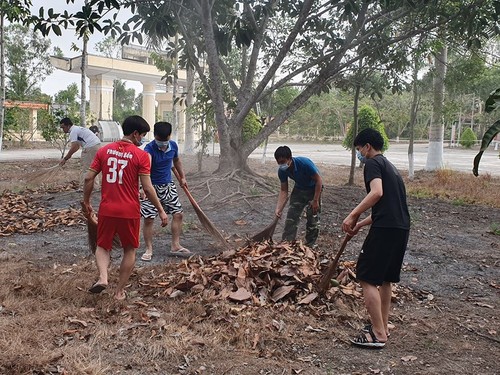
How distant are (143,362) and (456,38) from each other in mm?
10260

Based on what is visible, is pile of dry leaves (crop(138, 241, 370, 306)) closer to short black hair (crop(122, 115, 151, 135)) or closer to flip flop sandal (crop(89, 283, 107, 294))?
flip flop sandal (crop(89, 283, 107, 294))

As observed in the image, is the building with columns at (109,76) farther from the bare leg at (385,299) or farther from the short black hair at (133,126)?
the bare leg at (385,299)

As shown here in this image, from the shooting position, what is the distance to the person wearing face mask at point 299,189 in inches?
216

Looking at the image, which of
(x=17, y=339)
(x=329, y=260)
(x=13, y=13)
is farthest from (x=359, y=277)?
(x=13, y=13)

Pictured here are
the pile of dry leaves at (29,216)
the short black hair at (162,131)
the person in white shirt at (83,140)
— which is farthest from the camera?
the person in white shirt at (83,140)

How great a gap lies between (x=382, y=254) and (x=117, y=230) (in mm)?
2126

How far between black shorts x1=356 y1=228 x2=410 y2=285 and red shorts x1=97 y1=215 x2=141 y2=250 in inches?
73.5

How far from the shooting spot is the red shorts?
13.8ft

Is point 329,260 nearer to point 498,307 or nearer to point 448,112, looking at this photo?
point 498,307

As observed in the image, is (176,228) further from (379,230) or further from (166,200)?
(379,230)

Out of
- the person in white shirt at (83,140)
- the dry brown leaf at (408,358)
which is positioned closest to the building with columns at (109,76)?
the person in white shirt at (83,140)

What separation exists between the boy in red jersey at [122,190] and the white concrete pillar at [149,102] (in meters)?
29.5

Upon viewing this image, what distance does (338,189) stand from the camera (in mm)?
11398

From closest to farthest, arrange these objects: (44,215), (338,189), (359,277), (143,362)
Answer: (143,362) < (359,277) < (44,215) < (338,189)
